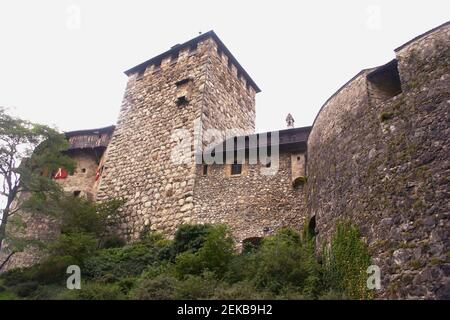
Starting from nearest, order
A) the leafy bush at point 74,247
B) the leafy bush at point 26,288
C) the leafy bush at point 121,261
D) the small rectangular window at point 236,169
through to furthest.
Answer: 1. the leafy bush at point 26,288
2. the leafy bush at point 121,261
3. the leafy bush at point 74,247
4. the small rectangular window at point 236,169

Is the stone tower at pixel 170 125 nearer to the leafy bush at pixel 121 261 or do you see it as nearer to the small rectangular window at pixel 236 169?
the small rectangular window at pixel 236 169

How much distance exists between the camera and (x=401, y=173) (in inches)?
334

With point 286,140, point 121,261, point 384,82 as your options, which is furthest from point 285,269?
point 286,140

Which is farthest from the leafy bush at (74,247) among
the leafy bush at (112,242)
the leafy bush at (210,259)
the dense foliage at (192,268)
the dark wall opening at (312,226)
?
the dark wall opening at (312,226)

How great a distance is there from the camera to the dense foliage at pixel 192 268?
29.6 feet

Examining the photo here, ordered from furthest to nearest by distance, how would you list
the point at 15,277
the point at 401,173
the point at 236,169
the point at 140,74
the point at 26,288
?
the point at 140,74
the point at 236,169
the point at 15,277
the point at 26,288
the point at 401,173

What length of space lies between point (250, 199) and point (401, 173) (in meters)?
6.93

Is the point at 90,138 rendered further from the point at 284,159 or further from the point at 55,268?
the point at 284,159

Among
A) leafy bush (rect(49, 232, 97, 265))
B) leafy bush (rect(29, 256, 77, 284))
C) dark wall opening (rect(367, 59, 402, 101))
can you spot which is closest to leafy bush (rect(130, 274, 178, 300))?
leafy bush (rect(29, 256, 77, 284))

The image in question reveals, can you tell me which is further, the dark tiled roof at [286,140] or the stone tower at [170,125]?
the stone tower at [170,125]

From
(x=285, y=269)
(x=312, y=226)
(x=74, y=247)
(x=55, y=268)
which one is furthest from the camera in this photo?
(x=74, y=247)

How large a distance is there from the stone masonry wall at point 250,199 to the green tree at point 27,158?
5.29m

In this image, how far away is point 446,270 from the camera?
6.95 meters

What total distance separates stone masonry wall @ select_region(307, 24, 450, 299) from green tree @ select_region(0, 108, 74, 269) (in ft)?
31.3
